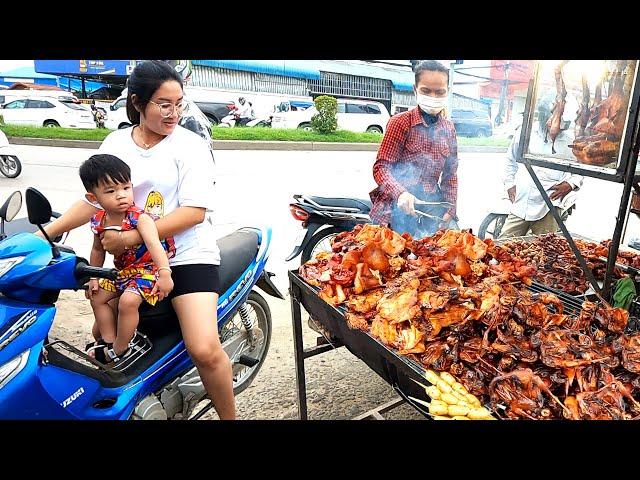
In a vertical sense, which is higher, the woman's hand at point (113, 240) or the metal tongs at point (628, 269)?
the woman's hand at point (113, 240)

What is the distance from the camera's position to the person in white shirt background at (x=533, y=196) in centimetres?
446

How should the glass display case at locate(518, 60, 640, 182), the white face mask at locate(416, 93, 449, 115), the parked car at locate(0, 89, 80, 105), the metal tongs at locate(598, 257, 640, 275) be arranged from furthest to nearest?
the parked car at locate(0, 89, 80, 105), the white face mask at locate(416, 93, 449, 115), the metal tongs at locate(598, 257, 640, 275), the glass display case at locate(518, 60, 640, 182)

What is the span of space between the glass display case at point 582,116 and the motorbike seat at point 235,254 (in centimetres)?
192

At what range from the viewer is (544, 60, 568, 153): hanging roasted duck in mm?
2702

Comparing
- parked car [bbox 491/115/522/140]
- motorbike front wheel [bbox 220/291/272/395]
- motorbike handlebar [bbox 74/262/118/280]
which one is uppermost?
parked car [bbox 491/115/522/140]

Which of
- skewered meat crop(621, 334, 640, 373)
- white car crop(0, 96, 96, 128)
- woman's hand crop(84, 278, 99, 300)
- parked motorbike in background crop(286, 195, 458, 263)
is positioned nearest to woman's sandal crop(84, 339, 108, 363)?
woman's hand crop(84, 278, 99, 300)

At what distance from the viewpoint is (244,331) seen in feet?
10.1

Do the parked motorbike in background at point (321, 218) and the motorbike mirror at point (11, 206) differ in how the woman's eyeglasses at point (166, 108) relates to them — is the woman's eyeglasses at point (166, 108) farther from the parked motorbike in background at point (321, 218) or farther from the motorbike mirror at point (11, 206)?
the parked motorbike in background at point (321, 218)

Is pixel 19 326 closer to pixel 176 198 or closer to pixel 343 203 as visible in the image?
pixel 176 198

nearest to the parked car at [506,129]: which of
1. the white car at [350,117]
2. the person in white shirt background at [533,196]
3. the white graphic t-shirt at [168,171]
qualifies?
the person in white shirt background at [533,196]

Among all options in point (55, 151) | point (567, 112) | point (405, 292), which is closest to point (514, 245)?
point (567, 112)

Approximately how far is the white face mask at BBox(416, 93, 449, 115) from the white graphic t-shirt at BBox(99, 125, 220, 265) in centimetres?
196

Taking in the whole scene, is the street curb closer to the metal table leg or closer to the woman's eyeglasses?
the metal table leg

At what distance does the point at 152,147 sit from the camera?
7.19 feet
